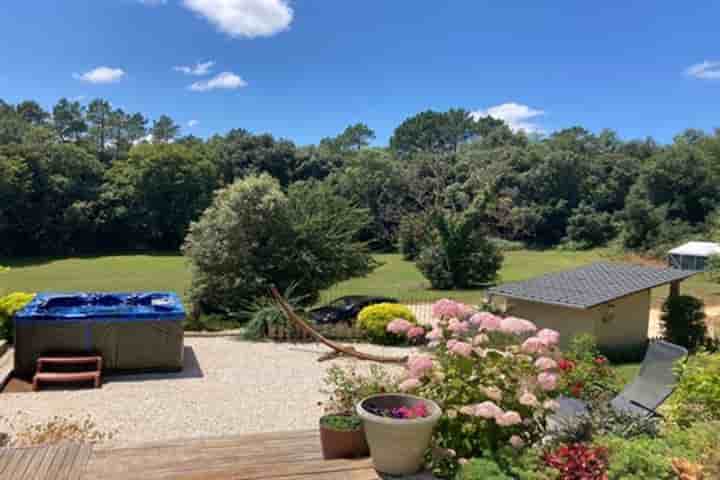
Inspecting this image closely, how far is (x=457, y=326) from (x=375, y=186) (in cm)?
4268

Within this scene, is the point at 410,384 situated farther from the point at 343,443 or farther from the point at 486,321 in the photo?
the point at 486,321

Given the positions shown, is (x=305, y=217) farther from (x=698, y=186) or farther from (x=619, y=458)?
(x=698, y=186)

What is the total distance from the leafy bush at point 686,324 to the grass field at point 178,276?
7668mm

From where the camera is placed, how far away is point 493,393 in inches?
149

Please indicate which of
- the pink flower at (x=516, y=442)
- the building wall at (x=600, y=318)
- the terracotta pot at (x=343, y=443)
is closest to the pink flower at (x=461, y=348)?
the pink flower at (x=516, y=442)

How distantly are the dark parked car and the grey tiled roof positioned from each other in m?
3.41

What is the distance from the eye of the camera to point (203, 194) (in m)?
46.7

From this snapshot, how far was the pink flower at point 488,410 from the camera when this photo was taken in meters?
3.55

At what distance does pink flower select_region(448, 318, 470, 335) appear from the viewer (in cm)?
443

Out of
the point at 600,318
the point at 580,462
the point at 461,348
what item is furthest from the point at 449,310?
the point at 600,318

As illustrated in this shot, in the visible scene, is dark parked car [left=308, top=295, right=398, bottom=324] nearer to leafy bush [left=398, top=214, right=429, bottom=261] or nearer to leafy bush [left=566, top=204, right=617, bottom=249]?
leafy bush [left=398, top=214, right=429, bottom=261]

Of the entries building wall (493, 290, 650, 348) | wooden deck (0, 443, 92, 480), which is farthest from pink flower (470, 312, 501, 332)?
building wall (493, 290, 650, 348)

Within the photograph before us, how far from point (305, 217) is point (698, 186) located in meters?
38.9

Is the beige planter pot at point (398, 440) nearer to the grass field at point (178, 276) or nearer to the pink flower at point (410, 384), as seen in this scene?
the pink flower at point (410, 384)
